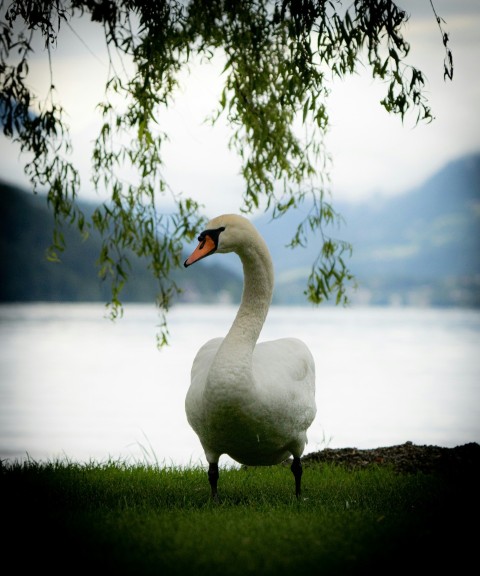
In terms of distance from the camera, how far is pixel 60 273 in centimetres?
10700

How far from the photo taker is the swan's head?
19.8 ft

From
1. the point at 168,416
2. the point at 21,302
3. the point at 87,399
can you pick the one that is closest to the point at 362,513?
the point at 168,416

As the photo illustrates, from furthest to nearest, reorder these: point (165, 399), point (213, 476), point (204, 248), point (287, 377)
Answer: point (165, 399)
point (213, 476)
point (287, 377)
point (204, 248)

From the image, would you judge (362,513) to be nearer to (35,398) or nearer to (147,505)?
(147,505)

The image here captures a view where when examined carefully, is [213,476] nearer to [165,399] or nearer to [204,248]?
[204,248]

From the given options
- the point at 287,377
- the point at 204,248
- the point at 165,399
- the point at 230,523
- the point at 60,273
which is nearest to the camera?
→ the point at 230,523

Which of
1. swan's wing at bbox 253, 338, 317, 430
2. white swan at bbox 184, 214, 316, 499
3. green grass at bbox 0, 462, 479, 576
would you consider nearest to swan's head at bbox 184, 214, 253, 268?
white swan at bbox 184, 214, 316, 499

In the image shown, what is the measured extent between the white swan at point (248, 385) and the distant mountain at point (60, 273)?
9193 centimetres

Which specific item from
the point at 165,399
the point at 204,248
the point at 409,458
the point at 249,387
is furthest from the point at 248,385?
the point at 165,399

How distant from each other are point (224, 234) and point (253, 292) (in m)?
0.58

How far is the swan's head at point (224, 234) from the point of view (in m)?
6.05

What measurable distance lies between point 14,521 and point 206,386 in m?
1.66

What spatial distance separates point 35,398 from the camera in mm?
20922

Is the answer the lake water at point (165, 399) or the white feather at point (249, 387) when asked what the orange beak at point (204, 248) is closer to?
the white feather at point (249, 387)
